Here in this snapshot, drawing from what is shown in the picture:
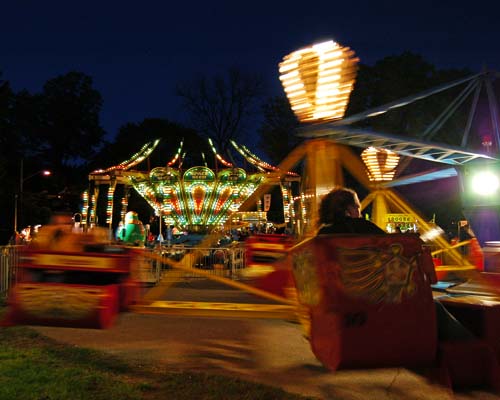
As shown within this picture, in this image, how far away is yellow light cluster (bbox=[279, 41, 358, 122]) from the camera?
4.60m

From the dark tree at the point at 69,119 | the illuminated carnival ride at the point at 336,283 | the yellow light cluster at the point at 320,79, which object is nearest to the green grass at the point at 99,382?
the illuminated carnival ride at the point at 336,283

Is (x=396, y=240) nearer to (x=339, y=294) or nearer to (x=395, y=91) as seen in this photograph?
(x=339, y=294)

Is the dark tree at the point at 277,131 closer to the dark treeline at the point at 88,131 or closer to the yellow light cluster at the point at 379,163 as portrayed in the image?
the dark treeline at the point at 88,131

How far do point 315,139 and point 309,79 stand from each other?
0.60m

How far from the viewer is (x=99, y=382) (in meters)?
4.89

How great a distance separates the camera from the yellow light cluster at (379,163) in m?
10.9

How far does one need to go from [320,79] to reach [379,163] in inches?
262

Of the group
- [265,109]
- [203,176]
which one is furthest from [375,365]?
[265,109]

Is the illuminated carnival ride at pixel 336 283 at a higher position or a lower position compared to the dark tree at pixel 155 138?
lower

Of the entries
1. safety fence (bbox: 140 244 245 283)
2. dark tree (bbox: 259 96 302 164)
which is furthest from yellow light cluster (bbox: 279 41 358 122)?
dark tree (bbox: 259 96 302 164)

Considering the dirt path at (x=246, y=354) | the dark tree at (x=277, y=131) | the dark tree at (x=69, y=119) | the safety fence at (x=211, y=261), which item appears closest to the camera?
the dirt path at (x=246, y=354)

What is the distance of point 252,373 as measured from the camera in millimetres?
5215

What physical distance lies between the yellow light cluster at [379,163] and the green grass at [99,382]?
6.84 meters

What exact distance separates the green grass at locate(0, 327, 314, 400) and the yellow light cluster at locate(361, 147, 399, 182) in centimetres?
684
